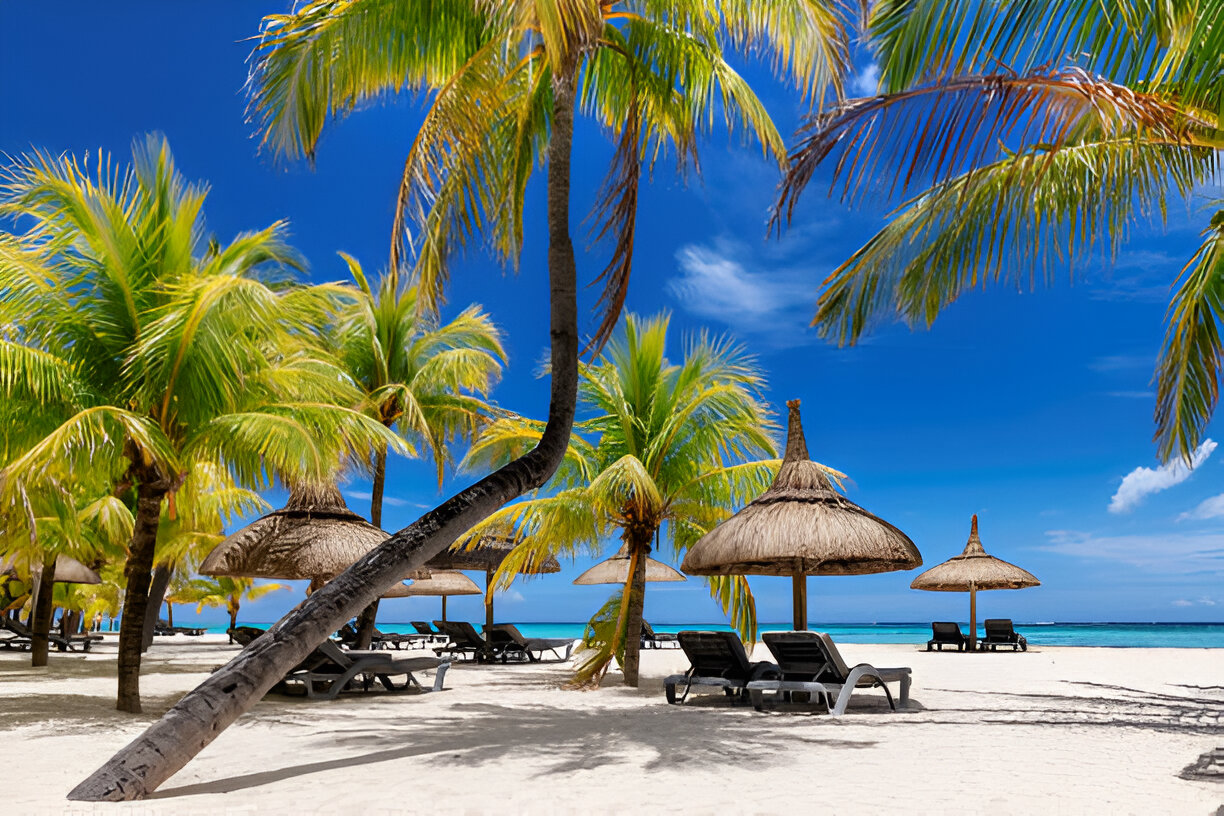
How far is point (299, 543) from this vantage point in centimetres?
1159

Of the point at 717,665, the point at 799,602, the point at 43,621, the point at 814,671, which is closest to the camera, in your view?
the point at 814,671

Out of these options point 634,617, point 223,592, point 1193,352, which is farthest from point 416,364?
point 223,592

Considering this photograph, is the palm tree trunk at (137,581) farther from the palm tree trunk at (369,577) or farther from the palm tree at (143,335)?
the palm tree trunk at (369,577)

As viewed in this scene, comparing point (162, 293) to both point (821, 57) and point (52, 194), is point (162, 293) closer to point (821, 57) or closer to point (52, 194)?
point (52, 194)

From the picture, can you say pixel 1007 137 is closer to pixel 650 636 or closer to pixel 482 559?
pixel 482 559

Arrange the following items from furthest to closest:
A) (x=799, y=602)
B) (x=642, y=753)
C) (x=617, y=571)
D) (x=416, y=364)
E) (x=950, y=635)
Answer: (x=950, y=635)
(x=617, y=571)
(x=416, y=364)
(x=799, y=602)
(x=642, y=753)

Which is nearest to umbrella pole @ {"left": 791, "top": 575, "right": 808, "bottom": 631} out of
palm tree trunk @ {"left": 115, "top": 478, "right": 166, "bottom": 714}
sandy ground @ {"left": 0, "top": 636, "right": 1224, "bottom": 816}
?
sandy ground @ {"left": 0, "top": 636, "right": 1224, "bottom": 816}

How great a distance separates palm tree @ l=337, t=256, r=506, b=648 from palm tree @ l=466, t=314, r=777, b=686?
3.68 m

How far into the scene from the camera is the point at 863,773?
5.63 m

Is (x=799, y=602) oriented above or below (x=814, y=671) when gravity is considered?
above

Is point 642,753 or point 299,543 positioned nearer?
point 642,753

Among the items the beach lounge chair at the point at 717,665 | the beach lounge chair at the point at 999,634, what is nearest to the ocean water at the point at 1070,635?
the beach lounge chair at the point at 999,634

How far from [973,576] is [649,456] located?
11.5 metres

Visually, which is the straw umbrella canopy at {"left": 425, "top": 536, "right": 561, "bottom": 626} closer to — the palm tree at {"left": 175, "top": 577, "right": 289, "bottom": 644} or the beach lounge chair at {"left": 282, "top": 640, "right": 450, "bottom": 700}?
the beach lounge chair at {"left": 282, "top": 640, "right": 450, "bottom": 700}
